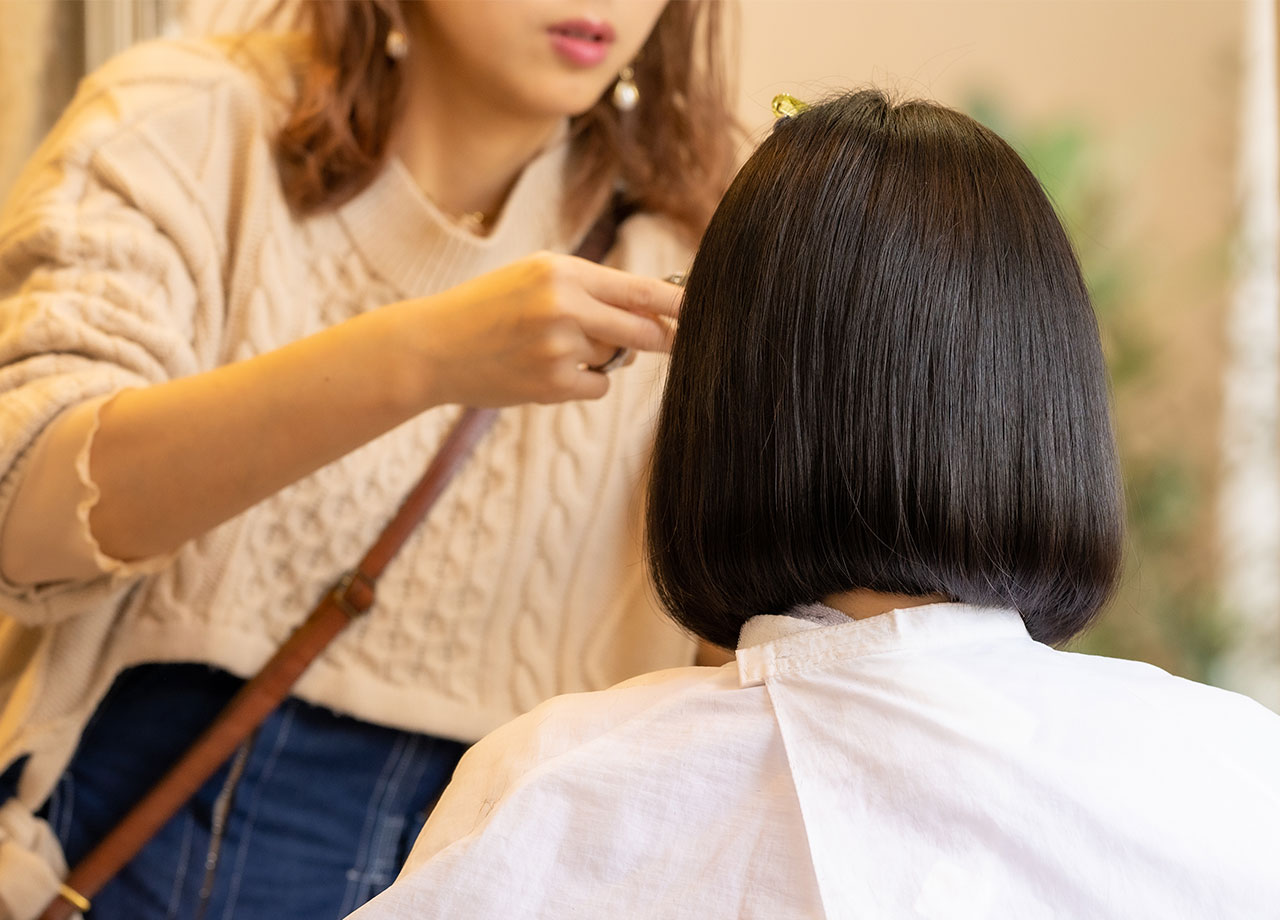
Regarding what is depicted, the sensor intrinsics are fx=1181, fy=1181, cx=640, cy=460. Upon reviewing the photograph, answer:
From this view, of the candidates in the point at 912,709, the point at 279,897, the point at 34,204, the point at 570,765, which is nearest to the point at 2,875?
the point at 279,897

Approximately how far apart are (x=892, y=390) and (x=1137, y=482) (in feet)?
6.40

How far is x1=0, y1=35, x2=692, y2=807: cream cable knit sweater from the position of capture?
40.3 inches

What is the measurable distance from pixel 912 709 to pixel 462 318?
453 mm

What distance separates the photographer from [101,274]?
3.33 feet

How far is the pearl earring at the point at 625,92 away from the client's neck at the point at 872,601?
2.60 feet

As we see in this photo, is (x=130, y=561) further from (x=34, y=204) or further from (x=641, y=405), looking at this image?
(x=641, y=405)

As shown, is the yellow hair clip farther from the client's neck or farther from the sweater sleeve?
the sweater sleeve

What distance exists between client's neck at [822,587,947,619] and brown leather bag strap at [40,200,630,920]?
58 cm

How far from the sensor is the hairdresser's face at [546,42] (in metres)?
1.09

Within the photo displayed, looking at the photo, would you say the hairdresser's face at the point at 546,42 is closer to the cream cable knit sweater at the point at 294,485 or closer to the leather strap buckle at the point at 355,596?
the cream cable knit sweater at the point at 294,485

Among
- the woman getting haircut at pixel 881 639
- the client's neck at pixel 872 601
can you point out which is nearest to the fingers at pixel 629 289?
the woman getting haircut at pixel 881 639

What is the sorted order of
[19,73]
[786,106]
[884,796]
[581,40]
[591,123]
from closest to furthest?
[884,796] < [786,106] < [581,40] < [591,123] < [19,73]

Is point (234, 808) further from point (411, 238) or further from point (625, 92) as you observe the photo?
point (625, 92)

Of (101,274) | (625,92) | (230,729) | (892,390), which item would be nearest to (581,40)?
→ (625,92)
